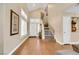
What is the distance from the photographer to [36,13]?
2.66 metres

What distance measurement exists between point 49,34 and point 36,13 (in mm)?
568

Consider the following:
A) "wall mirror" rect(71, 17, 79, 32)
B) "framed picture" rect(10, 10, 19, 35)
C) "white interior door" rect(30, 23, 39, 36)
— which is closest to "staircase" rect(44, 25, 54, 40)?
"white interior door" rect(30, 23, 39, 36)

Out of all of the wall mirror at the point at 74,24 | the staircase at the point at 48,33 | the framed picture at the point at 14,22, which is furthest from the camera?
the staircase at the point at 48,33

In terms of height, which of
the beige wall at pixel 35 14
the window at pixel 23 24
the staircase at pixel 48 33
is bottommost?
the staircase at pixel 48 33

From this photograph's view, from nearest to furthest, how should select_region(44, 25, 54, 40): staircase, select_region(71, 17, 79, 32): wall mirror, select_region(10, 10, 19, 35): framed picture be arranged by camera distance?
1. select_region(10, 10, 19, 35): framed picture
2. select_region(71, 17, 79, 32): wall mirror
3. select_region(44, 25, 54, 40): staircase

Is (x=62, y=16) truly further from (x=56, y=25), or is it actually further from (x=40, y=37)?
(x=40, y=37)

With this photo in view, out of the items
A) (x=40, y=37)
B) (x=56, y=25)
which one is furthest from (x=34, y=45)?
(x=56, y=25)

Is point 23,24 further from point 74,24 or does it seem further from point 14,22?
point 74,24

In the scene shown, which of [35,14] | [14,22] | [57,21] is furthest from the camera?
[57,21]

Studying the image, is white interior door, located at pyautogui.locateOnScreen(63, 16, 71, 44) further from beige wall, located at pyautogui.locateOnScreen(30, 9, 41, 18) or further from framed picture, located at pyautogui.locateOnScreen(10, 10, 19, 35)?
framed picture, located at pyautogui.locateOnScreen(10, 10, 19, 35)

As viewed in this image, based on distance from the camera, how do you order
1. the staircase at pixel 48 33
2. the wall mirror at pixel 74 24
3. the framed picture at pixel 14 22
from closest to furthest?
the framed picture at pixel 14 22, the wall mirror at pixel 74 24, the staircase at pixel 48 33

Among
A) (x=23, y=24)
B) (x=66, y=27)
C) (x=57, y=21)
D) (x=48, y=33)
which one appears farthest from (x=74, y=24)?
(x=23, y=24)

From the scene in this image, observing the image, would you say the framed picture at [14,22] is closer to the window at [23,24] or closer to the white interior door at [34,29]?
the window at [23,24]

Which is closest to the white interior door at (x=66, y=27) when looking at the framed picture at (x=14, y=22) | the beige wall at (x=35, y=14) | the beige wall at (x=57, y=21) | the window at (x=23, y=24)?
the beige wall at (x=57, y=21)
